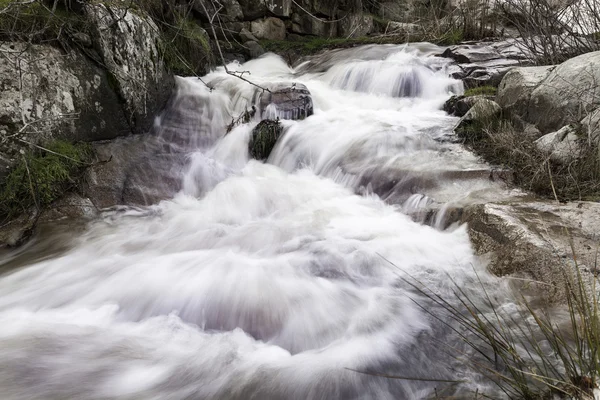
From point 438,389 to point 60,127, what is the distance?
4151 millimetres

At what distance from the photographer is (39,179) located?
12.0ft

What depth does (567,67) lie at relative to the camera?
14.0 feet

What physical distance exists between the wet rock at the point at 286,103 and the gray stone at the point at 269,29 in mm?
4689

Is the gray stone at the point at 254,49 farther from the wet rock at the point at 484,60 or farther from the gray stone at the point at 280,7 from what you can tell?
the wet rock at the point at 484,60

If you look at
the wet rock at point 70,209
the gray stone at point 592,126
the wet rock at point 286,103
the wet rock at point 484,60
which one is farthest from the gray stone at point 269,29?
the gray stone at point 592,126

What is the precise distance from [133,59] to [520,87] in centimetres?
468

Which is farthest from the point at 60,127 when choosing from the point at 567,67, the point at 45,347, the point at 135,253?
the point at 567,67

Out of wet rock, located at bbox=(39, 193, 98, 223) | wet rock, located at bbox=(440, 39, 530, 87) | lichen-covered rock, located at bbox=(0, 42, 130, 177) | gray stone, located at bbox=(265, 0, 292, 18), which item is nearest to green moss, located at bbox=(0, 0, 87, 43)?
lichen-covered rock, located at bbox=(0, 42, 130, 177)

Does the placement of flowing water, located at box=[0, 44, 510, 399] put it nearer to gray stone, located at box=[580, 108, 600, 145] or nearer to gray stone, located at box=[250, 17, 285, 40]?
gray stone, located at box=[580, 108, 600, 145]

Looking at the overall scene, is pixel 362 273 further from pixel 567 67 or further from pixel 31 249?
pixel 567 67

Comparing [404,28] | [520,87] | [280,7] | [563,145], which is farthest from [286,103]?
[404,28]

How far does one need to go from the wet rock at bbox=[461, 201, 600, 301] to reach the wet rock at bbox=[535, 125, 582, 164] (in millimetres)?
632

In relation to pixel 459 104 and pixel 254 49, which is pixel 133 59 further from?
pixel 254 49

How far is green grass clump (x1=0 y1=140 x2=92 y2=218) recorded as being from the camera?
11.6 feet
